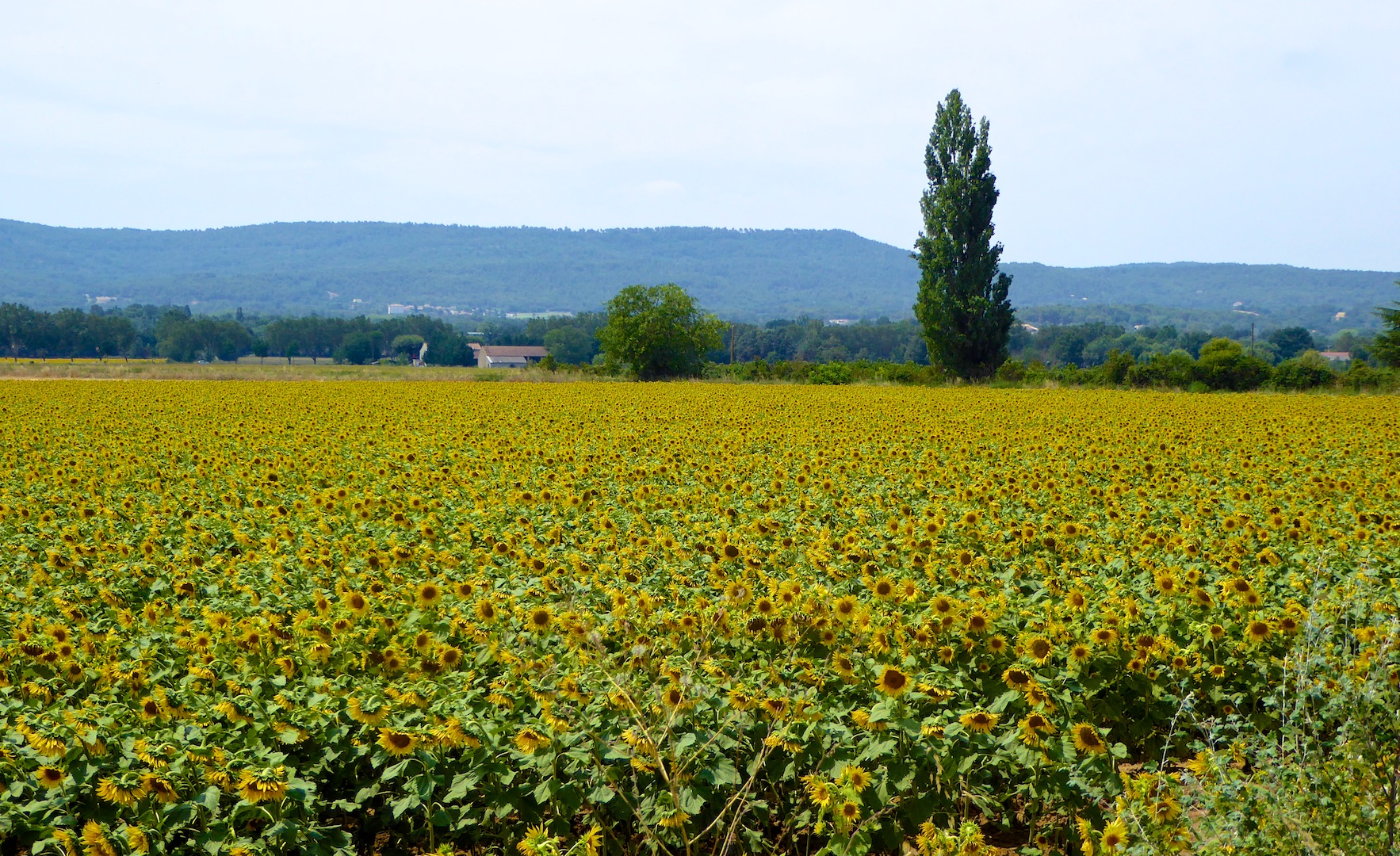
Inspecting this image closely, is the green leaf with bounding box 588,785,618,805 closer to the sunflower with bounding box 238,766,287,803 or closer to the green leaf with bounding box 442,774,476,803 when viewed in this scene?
the green leaf with bounding box 442,774,476,803

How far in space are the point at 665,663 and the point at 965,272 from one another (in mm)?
41023

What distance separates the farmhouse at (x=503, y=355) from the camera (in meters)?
115

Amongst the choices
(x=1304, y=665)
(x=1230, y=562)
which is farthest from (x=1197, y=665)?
(x=1230, y=562)

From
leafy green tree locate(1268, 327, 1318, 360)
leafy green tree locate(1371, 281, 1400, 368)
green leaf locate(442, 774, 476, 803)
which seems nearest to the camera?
green leaf locate(442, 774, 476, 803)

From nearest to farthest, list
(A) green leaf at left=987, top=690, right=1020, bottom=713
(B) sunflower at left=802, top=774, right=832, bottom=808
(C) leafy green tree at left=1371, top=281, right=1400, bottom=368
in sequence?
(B) sunflower at left=802, top=774, right=832, bottom=808
(A) green leaf at left=987, top=690, right=1020, bottom=713
(C) leafy green tree at left=1371, top=281, right=1400, bottom=368

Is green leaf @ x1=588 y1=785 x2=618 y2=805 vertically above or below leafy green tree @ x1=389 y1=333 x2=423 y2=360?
below

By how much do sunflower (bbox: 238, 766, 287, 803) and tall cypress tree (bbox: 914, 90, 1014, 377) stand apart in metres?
41.5

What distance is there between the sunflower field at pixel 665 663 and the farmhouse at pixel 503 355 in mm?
107096

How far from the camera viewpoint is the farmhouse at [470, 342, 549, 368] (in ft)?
378

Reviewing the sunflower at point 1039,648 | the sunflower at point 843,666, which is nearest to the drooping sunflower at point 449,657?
the sunflower at point 843,666

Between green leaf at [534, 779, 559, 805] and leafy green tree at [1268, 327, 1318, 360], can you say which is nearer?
green leaf at [534, 779, 559, 805]

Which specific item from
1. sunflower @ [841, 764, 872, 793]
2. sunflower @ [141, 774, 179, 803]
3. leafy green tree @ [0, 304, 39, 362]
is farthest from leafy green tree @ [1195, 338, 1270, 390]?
leafy green tree @ [0, 304, 39, 362]

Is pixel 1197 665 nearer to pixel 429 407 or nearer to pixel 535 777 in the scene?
pixel 535 777

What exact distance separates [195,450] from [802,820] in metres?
12.6
